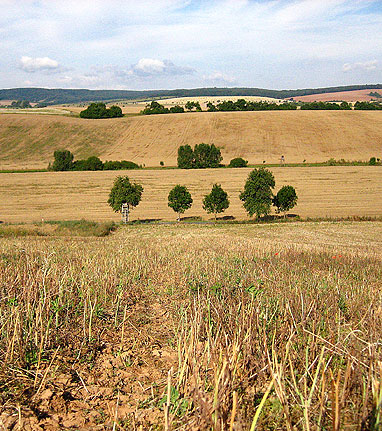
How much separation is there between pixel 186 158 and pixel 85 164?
19711 mm

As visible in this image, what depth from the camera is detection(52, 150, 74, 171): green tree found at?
255 ft

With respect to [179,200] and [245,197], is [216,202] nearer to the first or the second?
[245,197]

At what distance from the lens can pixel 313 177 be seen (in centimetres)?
6488

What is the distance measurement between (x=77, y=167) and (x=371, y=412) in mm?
80237

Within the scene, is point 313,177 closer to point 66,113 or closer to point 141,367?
point 141,367

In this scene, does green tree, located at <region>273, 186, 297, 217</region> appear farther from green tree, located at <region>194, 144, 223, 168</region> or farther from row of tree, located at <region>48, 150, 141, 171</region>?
row of tree, located at <region>48, 150, 141, 171</region>

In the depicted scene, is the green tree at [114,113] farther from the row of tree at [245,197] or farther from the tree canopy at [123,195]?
the tree canopy at [123,195]

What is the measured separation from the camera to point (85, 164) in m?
78.9

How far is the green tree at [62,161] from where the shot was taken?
7775 centimetres

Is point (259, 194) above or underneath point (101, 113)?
underneath

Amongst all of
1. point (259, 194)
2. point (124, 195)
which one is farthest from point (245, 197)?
point (124, 195)

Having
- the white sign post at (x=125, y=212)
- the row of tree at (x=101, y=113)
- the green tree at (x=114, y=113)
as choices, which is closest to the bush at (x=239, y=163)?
the white sign post at (x=125, y=212)

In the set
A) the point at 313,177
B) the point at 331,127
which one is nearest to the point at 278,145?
the point at 331,127

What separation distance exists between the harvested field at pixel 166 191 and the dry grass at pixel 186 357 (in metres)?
39.3
